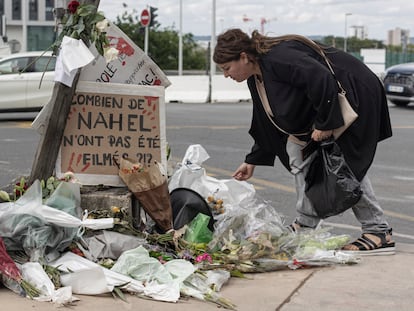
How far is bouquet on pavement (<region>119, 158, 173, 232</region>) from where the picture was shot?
5.77 metres

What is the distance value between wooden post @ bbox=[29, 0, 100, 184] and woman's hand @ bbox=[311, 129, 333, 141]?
1.65 meters

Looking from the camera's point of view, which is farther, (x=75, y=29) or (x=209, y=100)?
(x=209, y=100)

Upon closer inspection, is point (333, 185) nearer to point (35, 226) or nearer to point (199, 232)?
point (199, 232)

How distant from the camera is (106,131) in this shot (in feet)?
19.9

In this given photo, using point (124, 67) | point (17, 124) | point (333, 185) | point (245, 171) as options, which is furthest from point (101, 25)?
point (17, 124)

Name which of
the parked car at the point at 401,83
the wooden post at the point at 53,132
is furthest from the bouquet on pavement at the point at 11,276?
the parked car at the point at 401,83

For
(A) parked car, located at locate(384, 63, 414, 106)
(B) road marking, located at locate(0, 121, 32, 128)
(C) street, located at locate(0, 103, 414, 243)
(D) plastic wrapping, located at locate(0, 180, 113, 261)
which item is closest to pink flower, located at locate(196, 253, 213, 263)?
(D) plastic wrapping, located at locate(0, 180, 113, 261)

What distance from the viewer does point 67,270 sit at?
16.5 feet

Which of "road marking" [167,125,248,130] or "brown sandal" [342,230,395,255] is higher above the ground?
"brown sandal" [342,230,395,255]

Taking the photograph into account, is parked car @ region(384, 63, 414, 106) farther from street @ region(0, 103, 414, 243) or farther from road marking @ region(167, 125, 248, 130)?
road marking @ region(167, 125, 248, 130)

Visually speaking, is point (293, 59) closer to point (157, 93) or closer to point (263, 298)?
point (157, 93)

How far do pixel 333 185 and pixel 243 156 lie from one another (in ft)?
21.0

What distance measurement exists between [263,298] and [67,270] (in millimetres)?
1143

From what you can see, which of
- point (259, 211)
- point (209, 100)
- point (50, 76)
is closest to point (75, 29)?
point (259, 211)
